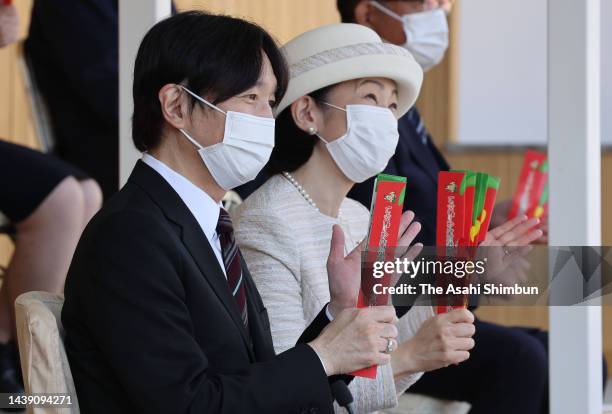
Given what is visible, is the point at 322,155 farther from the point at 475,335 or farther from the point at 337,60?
the point at 475,335

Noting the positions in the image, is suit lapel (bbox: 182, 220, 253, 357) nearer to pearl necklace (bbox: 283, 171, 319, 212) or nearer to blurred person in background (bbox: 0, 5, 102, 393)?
pearl necklace (bbox: 283, 171, 319, 212)

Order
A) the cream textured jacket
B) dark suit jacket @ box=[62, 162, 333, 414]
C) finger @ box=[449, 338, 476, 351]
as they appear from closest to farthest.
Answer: dark suit jacket @ box=[62, 162, 333, 414], finger @ box=[449, 338, 476, 351], the cream textured jacket

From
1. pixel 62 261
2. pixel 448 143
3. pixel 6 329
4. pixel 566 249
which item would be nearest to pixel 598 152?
pixel 566 249

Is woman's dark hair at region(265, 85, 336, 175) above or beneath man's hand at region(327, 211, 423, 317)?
above

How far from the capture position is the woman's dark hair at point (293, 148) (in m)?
2.74

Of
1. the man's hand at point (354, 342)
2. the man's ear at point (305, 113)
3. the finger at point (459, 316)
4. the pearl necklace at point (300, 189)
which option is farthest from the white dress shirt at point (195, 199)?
the man's ear at point (305, 113)

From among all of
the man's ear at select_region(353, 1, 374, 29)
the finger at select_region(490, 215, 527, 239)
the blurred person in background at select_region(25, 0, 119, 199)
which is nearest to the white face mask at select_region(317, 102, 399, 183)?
the finger at select_region(490, 215, 527, 239)

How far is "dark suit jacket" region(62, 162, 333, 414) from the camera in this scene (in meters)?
→ 1.76

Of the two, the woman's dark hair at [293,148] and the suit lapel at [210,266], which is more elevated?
the woman's dark hair at [293,148]

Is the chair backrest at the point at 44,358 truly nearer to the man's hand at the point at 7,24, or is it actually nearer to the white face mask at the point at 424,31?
the man's hand at the point at 7,24

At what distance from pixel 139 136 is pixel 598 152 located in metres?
1.21

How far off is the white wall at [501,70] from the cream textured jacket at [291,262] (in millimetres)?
4585

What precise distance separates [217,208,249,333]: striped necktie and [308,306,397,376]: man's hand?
6.5 inches

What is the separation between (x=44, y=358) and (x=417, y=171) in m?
1.92
